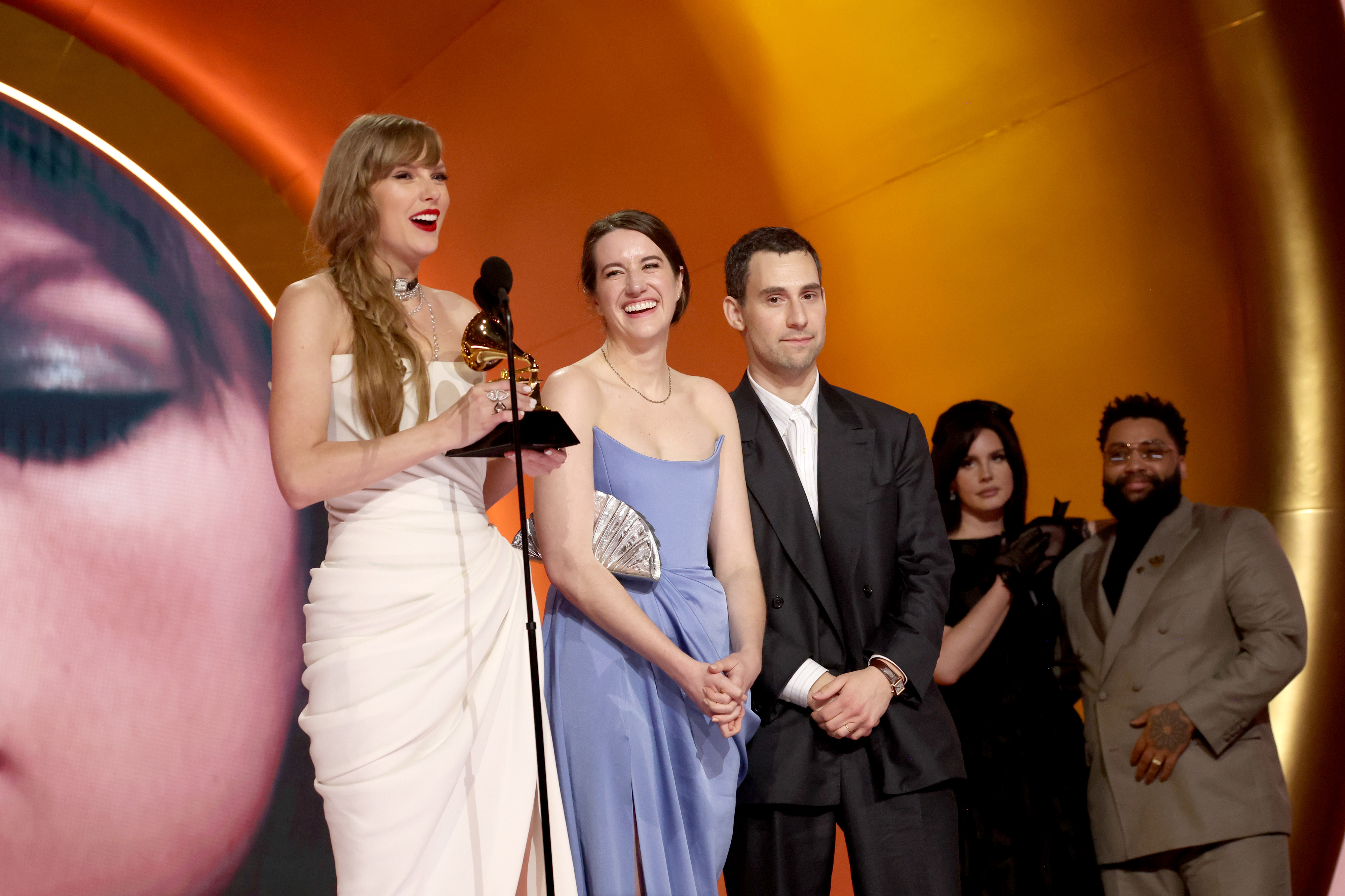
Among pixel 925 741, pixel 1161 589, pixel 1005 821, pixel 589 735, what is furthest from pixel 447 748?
pixel 1161 589

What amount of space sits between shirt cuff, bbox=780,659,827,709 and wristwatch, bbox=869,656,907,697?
0.13 meters

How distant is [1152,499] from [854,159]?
1.51 meters

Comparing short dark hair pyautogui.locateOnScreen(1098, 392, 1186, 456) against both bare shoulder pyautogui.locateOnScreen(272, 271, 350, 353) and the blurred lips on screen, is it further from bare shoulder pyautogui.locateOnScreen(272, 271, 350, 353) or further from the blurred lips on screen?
the blurred lips on screen

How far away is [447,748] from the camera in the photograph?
2115 mm

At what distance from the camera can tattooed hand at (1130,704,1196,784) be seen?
9.89ft

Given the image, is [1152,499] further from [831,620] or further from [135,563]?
[135,563]

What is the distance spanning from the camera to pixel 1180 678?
3080 mm

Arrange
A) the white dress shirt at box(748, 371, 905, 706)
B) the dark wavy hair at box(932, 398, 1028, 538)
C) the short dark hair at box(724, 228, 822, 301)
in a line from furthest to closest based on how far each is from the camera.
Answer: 1. the dark wavy hair at box(932, 398, 1028, 538)
2. the short dark hair at box(724, 228, 822, 301)
3. the white dress shirt at box(748, 371, 905, 706)

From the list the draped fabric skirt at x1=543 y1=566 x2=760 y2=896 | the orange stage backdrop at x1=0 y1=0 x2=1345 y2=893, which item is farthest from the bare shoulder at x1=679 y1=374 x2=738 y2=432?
the orange stage backdrop at x1=0 y1=0 x2=1345 y2=893

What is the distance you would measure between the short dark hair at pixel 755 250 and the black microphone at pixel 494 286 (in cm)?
102

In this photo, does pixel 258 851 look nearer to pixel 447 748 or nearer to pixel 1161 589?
pixel 447 748

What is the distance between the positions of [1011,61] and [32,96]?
368cm

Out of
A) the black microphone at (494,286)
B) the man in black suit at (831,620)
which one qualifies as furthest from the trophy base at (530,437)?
the man in black suit at (831,620)

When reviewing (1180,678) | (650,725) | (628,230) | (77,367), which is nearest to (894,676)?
(650,725)
